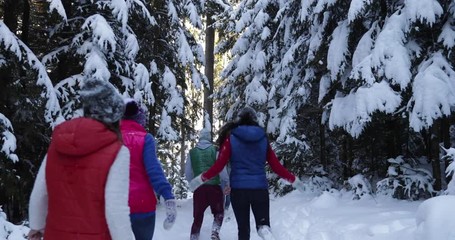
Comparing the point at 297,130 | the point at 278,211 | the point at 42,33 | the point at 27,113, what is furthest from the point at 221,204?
the point at 42,33

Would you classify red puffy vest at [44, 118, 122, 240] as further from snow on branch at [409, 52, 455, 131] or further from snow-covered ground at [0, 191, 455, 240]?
snow on branch at [409, 52, 455, 131]

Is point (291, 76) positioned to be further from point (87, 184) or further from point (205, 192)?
point (87, 184)

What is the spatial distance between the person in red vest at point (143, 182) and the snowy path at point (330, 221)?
2818 mm

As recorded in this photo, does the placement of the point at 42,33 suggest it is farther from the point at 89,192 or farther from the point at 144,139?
the point at 89,192

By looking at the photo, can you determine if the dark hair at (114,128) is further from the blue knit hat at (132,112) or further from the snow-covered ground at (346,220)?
the snow-covered ground at (346,220)

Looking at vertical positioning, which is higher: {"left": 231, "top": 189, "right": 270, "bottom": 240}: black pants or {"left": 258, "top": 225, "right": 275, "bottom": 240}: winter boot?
{"left": 231, "top": 189, "right": 270, "bottom": 240}: black pants

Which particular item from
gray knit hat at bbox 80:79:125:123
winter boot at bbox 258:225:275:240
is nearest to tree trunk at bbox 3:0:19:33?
winter boot at bbox 258:225:275:240

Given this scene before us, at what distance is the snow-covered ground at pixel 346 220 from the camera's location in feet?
14.5

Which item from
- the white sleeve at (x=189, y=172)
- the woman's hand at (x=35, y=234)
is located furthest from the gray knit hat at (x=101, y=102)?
the white sleeve at (x=189, y=172)

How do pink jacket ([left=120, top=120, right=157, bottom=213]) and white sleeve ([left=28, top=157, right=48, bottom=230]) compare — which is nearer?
white sleeve ([left=28, top=157, right=48, bottom=230])

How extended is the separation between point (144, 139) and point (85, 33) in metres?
5.34

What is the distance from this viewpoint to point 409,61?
6.70 meters

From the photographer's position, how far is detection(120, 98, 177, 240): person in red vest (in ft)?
12.7

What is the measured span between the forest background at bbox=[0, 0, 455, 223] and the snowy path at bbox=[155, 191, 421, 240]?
22.3 inches
